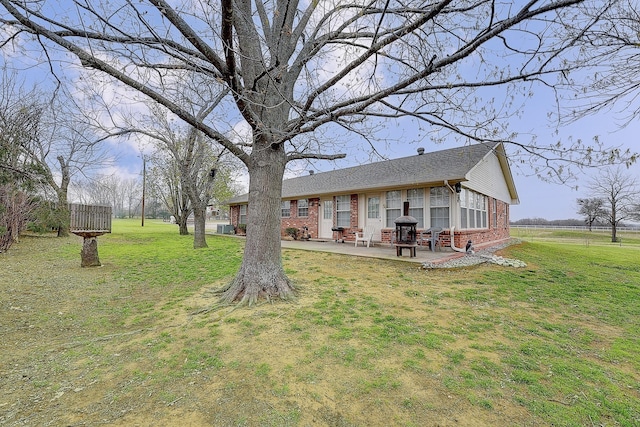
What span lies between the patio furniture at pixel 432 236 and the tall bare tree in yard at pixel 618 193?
27.2 metres

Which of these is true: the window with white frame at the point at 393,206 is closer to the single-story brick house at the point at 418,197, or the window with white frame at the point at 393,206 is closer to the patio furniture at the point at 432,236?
the single-story brick house at the point at 418,197

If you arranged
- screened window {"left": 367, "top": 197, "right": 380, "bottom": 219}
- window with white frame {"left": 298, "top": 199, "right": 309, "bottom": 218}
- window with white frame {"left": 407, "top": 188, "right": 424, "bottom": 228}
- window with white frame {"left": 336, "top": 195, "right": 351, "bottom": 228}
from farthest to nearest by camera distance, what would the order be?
window with white frame {"left": 298, "top": 199, "right": 309, "bottom": 218} < window with white frame {"left": 336, "top": 195, "right": 351, "bottom": 228} < screened window {"left": 367, "top": 197, "right": 380, "bottom": 219} < window with white frame {"left": 407, "top": 188, "right": 424, "bottom": 228}

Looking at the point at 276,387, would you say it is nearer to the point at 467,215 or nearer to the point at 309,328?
the point at 309,328

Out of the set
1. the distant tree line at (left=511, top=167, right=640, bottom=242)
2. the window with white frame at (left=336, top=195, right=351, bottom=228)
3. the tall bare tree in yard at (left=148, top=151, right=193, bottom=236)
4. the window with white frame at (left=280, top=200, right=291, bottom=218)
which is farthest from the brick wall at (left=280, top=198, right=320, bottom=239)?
the distant tree line at (left=511, top=167, right=640, bottom=242)

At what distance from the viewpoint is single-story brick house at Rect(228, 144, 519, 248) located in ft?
34.9

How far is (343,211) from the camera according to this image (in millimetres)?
14516

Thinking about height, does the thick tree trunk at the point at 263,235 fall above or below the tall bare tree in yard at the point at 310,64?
below

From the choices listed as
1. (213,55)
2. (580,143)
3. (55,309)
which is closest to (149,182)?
(55,309)

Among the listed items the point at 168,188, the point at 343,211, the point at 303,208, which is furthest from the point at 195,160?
the point at 168,188

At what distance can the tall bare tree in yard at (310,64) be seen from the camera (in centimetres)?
349

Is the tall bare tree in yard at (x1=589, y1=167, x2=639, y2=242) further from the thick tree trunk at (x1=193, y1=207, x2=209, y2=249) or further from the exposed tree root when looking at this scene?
the exposed tree root

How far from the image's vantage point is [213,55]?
3916 millimetres

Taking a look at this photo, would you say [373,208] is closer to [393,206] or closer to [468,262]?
[393,206]

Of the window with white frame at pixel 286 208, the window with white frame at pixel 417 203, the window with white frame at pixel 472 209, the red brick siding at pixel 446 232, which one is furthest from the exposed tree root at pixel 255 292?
the window with white frame at pixel 286 208
